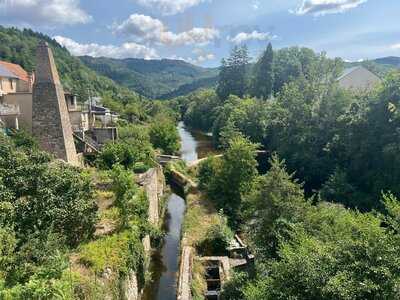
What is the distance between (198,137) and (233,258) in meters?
50.5

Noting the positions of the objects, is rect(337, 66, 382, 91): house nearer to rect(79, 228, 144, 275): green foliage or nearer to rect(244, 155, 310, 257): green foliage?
rect(244, 155, 310, 257): green foliage

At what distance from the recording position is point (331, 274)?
8.73 metres

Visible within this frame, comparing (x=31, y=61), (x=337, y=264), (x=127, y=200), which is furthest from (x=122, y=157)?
(x=31, y=61)

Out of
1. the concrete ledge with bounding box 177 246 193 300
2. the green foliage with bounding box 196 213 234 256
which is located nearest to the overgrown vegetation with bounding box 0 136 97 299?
the concrete ledge with bounding box 177 246 193 300

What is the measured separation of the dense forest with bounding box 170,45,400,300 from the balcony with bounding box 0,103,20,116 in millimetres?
16095

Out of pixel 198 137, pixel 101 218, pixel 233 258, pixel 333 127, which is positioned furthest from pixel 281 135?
pixel 198 137

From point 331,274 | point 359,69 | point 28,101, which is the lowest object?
point 331,274

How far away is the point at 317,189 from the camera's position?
93.1 feet

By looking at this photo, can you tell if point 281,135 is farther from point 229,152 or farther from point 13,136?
point 13,136

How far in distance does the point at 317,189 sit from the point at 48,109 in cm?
2216

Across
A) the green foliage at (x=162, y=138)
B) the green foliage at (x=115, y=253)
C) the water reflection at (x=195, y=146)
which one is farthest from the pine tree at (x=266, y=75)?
the green foliage at (x=115, y=253)

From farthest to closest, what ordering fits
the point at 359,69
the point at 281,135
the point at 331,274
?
the point at 359,69
the point at 281,135
the point at 331,274

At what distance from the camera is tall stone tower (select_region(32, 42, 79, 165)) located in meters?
18.5

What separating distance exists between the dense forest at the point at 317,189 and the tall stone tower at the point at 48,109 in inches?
455
